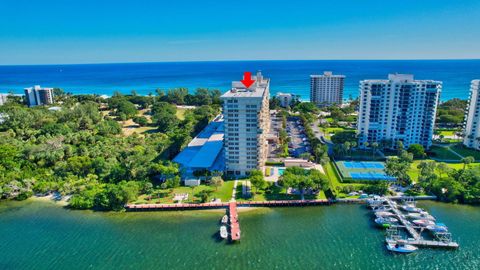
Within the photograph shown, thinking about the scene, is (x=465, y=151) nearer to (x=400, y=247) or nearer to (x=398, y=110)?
(x=398, y=110)

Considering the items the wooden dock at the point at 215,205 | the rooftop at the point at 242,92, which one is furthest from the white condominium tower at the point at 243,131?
the wooden dock at the point at 215,205

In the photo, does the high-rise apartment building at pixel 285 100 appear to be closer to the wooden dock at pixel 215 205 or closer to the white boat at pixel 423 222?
the wooden dock at pixel 215 205

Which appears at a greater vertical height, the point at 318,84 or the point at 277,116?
the point at 318,84

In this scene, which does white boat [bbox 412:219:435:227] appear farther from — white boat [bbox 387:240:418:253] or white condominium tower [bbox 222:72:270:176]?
white condominium tower [bbox 222:72:270:176]

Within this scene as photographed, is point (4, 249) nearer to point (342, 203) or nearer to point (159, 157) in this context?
point (159, 157)

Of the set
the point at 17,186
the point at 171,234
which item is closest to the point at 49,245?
the point at 171,234
